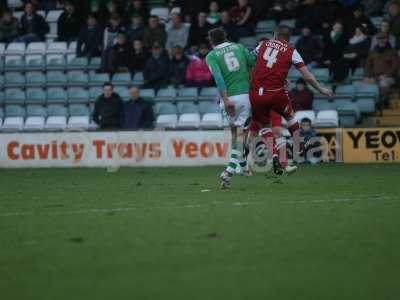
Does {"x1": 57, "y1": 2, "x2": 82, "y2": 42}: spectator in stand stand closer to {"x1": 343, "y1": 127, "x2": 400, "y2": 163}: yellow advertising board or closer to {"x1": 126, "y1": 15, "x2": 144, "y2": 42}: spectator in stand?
→ {"x1": 126, "y1": 15, "x2": 144, "y2": 42}: spectator in stand

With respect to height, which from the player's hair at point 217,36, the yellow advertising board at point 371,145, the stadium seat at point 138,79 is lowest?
the yellow advertising board at point 371,145

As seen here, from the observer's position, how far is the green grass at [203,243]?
266 inches

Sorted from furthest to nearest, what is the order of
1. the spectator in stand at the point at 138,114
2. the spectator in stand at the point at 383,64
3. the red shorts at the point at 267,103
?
the spectator in stand at the point at 138,114, the spectator in stand at the point at 383,64, the red shorts at the point at 267,103

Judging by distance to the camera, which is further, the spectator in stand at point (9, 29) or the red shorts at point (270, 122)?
the spectator in stand at point (9, 29)

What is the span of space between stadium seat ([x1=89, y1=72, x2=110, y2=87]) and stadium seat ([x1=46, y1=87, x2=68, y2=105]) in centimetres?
71

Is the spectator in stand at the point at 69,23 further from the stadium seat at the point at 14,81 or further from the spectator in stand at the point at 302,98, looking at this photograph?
the spectator in stand at the point at 302,98

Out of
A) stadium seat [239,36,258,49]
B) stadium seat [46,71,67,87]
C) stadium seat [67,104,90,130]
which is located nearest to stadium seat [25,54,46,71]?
stadium seat [46,71,67,87]

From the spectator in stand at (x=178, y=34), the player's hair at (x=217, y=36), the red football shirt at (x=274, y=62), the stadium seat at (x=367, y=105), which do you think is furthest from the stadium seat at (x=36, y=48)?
the player's hair at (x=217, y=36)

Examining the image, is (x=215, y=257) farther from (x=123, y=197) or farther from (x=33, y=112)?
(x=33, y=112)

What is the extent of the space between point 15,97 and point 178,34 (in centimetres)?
424

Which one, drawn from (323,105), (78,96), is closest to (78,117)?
(78,96)

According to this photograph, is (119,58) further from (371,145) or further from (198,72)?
(371,145)

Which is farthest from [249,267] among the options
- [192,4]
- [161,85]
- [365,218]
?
[192,4]

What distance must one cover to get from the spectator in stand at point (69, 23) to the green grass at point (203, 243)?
13421 millimetres
